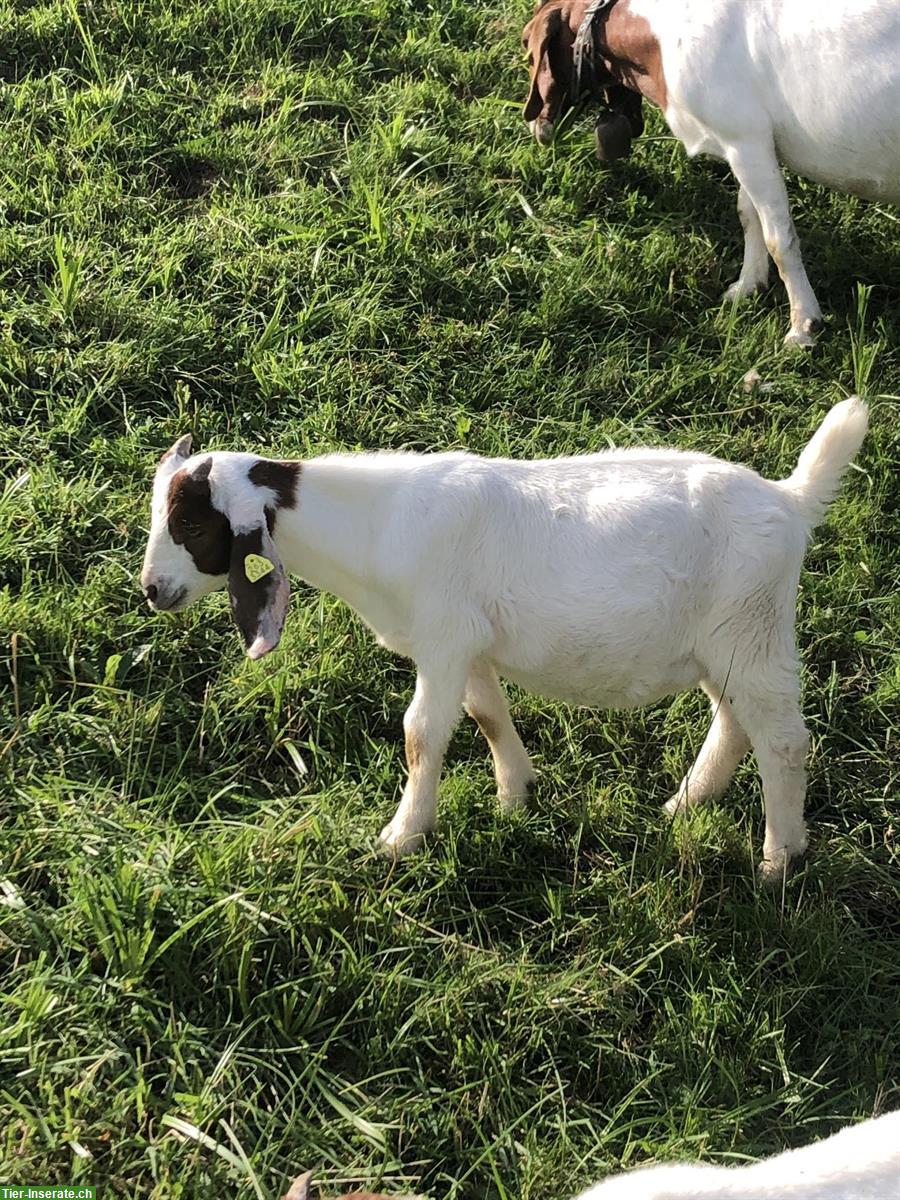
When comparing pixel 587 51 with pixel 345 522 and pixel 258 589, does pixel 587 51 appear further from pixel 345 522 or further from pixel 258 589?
pixel 258 589

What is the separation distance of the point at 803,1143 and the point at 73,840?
210cm

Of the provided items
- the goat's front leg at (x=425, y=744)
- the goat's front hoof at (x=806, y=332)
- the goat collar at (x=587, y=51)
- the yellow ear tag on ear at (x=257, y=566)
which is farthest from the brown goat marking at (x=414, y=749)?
the goat collar at (x=587, y=51)

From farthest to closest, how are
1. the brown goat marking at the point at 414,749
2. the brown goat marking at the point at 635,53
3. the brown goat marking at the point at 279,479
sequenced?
1. the brown goat marking at the point at 635,53
2. the brown goat marking at the point at 414,749
3. the brown goat marking at the point at 279,479

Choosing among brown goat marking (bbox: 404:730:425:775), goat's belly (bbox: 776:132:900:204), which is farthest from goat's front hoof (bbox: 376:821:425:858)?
goat's belly (bbox: 776:132:900:204)

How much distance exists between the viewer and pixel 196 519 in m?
3.33

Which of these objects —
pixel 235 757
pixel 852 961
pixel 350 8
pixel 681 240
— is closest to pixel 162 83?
pixel 350 8

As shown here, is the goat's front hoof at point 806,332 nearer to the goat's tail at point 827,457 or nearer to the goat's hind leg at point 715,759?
the goat's tail at point 827,457

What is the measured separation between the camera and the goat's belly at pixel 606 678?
3.47 meters

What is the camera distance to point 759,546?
333 centimetres

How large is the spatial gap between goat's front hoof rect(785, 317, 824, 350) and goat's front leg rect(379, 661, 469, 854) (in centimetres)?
269

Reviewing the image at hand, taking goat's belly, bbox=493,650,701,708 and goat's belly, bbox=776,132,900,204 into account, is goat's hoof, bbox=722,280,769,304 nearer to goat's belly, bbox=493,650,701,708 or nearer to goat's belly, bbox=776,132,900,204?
goat's belly, bbox=776,132,900,204

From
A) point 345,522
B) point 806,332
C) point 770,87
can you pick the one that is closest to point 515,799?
point 345,522

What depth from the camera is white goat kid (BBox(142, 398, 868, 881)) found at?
336 cm

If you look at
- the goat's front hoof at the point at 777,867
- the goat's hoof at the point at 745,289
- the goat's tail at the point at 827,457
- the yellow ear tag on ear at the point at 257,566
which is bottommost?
the goat's front hoof at the point at 777,867
